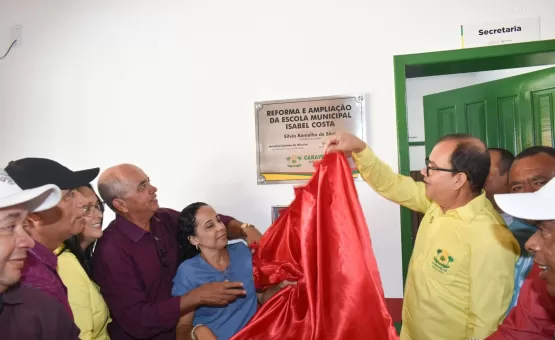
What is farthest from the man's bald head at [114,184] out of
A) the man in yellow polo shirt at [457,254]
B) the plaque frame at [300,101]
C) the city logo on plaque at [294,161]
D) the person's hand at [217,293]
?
the man in yellow polo shirt at [457,254]

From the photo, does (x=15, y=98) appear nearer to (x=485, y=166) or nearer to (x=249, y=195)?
(x=249, y=195)

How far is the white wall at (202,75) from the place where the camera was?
8.82 feet

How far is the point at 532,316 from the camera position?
1549 millimetres

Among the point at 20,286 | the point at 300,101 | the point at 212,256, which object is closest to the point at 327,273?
the point at 212,256

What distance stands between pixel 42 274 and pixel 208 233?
85 centimetres

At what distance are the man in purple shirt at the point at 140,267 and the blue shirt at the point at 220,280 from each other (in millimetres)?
89

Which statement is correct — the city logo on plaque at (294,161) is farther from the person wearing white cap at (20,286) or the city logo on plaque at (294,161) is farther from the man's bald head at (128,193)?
the person wearing white cap at (20,286)

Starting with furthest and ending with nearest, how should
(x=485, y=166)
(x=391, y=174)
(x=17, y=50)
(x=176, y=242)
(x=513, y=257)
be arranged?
(x=17, y=50), (x=176, y=242), (x=391, y=174), (x=485, y=166), (x=513, y=257)

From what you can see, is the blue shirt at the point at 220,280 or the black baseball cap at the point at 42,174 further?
the blue shirt at the point at 220,280

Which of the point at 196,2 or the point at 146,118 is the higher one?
the point at 196,2

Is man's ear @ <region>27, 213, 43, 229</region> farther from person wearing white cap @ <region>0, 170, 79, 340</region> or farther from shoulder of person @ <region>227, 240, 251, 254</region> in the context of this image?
shoulder of person @ <region>227, 240, 251, 254</region>

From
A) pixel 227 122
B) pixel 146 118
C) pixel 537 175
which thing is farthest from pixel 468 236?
pixel 146 118

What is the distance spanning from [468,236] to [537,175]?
0.46 m

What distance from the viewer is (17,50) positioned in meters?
3.31
